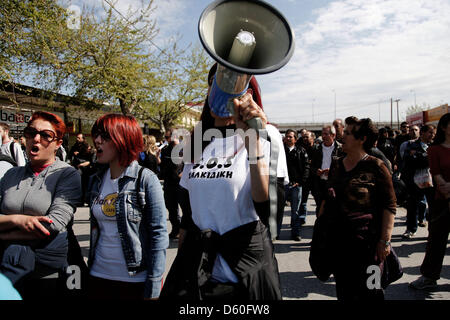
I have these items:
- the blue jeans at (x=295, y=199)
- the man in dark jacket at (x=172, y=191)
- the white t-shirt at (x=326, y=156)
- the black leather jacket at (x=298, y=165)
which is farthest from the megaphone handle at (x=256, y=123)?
the black leather jacket at (x=298, y=165)

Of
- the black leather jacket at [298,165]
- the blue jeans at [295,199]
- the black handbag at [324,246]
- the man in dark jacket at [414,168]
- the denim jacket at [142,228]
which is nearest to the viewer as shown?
the denim jacket at [142,228]

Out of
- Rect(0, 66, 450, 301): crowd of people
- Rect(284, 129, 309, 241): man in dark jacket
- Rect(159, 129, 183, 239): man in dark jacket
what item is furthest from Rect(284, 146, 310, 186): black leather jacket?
Rect(0, 66, 450, 301): crowd of people

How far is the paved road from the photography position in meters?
3.30

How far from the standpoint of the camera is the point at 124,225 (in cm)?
185

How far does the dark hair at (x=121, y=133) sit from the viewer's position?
199 centimetres

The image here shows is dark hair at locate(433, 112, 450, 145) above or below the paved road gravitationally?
above

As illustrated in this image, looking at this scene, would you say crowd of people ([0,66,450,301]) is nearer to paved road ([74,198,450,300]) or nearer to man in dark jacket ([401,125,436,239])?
paved road ([74,198,450,300])

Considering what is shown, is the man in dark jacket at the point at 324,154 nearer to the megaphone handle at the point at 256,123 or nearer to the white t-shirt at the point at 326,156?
the white t-shirt at the point at 326,156

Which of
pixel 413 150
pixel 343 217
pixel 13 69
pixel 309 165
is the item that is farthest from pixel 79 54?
pixel 343 217

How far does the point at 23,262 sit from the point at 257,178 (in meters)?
1.48

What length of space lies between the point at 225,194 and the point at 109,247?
90 centimetres

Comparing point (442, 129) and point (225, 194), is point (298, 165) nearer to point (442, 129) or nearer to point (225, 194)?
point (442, 129)
